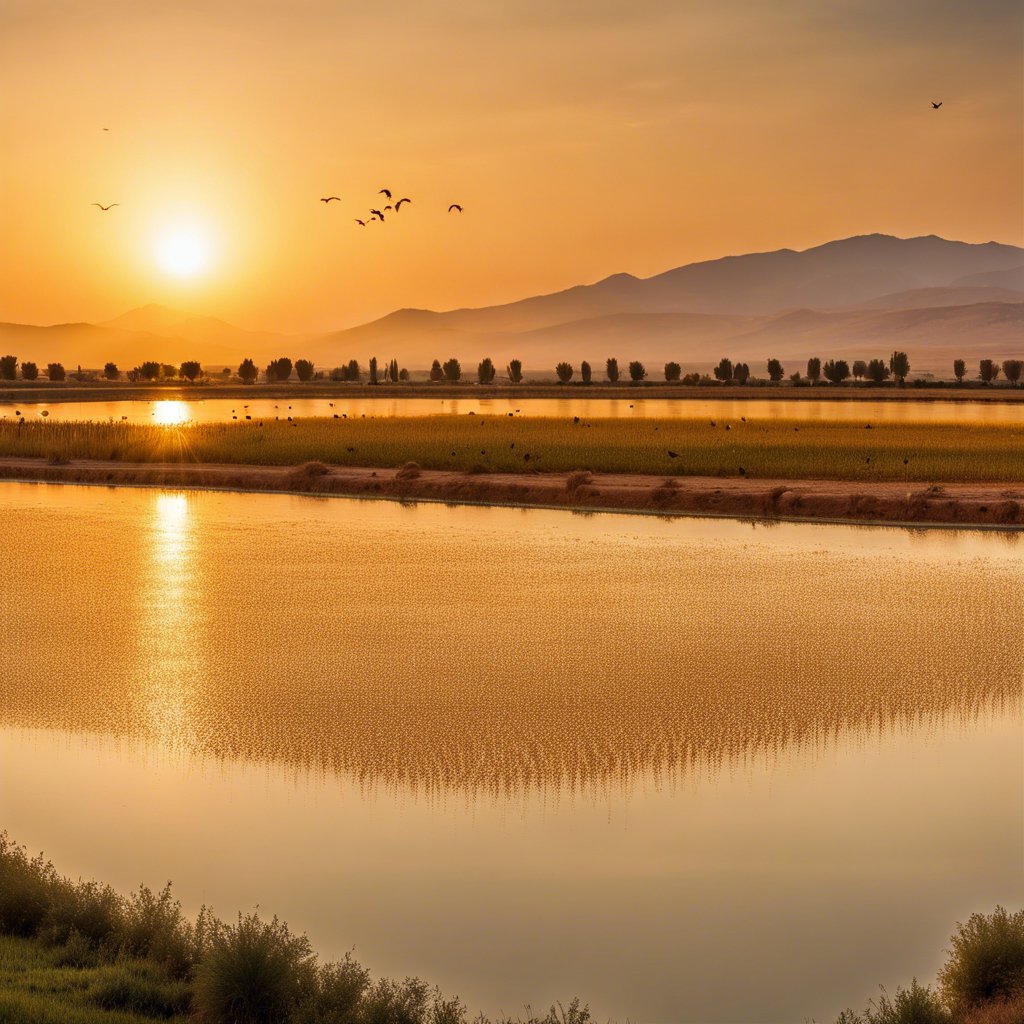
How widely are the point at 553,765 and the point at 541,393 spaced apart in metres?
98.6

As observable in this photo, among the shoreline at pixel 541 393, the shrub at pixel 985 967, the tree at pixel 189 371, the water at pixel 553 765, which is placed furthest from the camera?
the tree at pixel 189 371

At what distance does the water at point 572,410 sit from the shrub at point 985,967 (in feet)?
164

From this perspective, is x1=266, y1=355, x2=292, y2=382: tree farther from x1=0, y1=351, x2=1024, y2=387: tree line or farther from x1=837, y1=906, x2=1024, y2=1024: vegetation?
x1=837, y1=906, x2=1024, y2=1024: vegetation

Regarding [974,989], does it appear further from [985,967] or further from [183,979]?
[183,979]

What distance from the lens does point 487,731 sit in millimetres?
11992

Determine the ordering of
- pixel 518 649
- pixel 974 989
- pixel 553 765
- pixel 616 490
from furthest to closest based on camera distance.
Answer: pixel 616 490
pixel 518 649
pixel 553 765
pixel 974 989

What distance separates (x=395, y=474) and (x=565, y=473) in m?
4.15

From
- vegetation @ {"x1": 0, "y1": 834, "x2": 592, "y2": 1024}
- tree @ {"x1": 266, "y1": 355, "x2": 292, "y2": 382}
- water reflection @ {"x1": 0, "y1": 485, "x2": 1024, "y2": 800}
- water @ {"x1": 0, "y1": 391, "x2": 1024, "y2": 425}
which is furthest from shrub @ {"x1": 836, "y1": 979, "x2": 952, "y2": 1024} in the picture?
tree @ {"x1": 266, "y1": 355, "x2": 292, "y2": 382}

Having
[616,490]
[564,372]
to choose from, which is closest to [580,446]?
[616,490]

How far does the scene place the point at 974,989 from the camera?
24.5 feet

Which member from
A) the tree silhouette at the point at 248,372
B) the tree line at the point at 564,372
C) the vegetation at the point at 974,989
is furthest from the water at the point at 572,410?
the vegetation at the point at 974,989

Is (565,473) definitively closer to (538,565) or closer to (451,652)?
(538,565)

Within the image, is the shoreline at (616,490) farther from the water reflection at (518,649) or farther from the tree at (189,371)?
the tree at (189,371)

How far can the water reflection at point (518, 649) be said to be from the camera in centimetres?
1177
